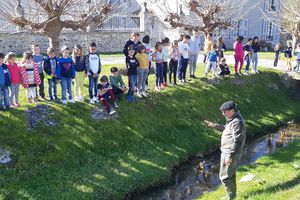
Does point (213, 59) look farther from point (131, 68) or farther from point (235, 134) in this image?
point (235, 134)

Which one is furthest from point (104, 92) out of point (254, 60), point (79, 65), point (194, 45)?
point (254, 60)

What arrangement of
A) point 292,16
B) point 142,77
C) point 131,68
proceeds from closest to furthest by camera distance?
point 131,68
point 142,77
point 292,16

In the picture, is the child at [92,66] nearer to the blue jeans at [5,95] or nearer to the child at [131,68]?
the child at [131,68]

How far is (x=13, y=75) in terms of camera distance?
11.4m

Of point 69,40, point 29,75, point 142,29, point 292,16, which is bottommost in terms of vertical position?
point 29,75

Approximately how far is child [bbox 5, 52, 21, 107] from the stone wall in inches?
463

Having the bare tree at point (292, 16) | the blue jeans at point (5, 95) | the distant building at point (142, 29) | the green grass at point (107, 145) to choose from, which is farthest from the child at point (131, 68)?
the bare tree at point (292, 16)

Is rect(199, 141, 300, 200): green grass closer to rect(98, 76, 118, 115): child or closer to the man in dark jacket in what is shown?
the man in dark jacket

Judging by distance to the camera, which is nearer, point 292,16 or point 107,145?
point 107,145

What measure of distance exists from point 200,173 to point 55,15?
28.0ft

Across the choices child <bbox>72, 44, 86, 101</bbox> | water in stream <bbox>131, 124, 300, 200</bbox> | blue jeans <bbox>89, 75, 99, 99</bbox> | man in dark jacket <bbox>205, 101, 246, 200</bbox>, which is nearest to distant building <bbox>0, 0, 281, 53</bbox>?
blue jeans <bbox>89, 75, 99, 99</bbox>

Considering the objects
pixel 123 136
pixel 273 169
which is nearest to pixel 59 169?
Answer: pixel 123 136

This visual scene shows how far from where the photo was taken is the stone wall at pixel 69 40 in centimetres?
2661

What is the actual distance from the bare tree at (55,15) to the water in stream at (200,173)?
7626 millimetres
